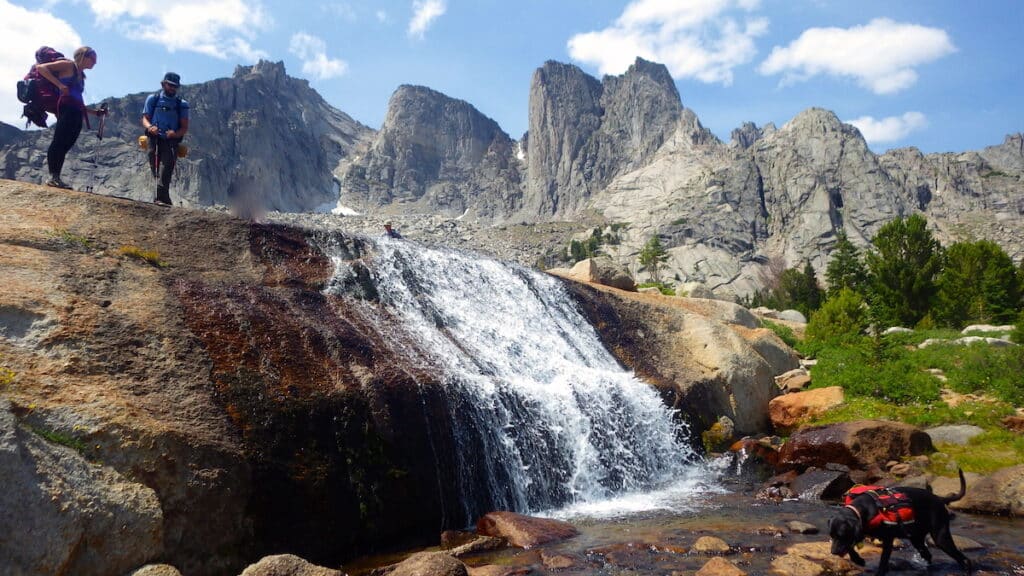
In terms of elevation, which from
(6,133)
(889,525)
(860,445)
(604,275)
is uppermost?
(6,133)

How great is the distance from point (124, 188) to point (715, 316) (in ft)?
478

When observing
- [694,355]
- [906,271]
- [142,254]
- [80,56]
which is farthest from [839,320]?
[80,56]

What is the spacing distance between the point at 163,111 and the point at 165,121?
0.20 meters

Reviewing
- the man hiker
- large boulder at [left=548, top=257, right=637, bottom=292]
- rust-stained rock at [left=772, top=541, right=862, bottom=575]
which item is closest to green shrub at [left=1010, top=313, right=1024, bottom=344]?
large boulder at [left=548, top=257, right=637, bottom=292]

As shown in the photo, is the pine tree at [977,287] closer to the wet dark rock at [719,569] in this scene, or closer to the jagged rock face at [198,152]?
the wet dark rock at [719,569]

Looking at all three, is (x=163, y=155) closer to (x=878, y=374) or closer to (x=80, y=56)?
(x=80, y=56)

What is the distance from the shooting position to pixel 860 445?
14.6 meters

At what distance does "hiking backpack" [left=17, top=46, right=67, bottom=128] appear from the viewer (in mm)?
11078

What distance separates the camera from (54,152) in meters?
11.6

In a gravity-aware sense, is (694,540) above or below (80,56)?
below

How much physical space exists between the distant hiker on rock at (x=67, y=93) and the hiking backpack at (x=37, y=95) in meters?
0.12

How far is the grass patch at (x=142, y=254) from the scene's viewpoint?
1166 centimetres

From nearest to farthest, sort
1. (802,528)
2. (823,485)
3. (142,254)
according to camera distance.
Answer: (802,528)
(142,254)
(823,485)

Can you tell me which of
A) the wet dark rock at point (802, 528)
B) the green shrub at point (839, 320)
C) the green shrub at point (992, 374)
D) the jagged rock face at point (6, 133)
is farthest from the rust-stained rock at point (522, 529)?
the jagged rock face at point (6, 133)
